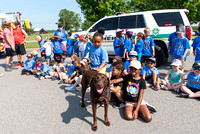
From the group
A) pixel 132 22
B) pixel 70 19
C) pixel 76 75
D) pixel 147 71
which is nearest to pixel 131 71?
pixel 147 71

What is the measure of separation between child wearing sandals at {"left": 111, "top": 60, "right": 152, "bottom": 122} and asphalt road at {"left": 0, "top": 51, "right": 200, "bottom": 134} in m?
0.14

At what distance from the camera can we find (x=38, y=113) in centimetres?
326

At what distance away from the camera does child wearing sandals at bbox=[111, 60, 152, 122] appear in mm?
2883

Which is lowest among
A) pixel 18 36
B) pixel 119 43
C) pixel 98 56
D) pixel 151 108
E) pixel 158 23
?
pixel 151 108

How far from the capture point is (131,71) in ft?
10.1

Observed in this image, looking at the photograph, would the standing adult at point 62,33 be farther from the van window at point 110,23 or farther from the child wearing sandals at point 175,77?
the child wearing sandals at point 175,77

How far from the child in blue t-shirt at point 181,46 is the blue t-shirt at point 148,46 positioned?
838mm

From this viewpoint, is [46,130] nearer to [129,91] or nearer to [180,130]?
[129,91]

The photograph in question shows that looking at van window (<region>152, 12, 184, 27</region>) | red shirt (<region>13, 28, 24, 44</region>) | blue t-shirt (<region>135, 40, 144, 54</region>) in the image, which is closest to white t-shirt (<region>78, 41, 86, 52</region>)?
blue t-shirt (<region>135, 40, 144, 54</region>)

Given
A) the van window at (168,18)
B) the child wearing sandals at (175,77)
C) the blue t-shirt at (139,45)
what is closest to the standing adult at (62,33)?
the blue t-shirt at (139,45)

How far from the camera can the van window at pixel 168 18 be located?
20.4ft

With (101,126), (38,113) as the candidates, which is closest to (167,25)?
(101,126)

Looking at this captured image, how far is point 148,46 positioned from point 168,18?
1.97 m

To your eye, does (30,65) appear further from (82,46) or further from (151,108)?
(151,108)
